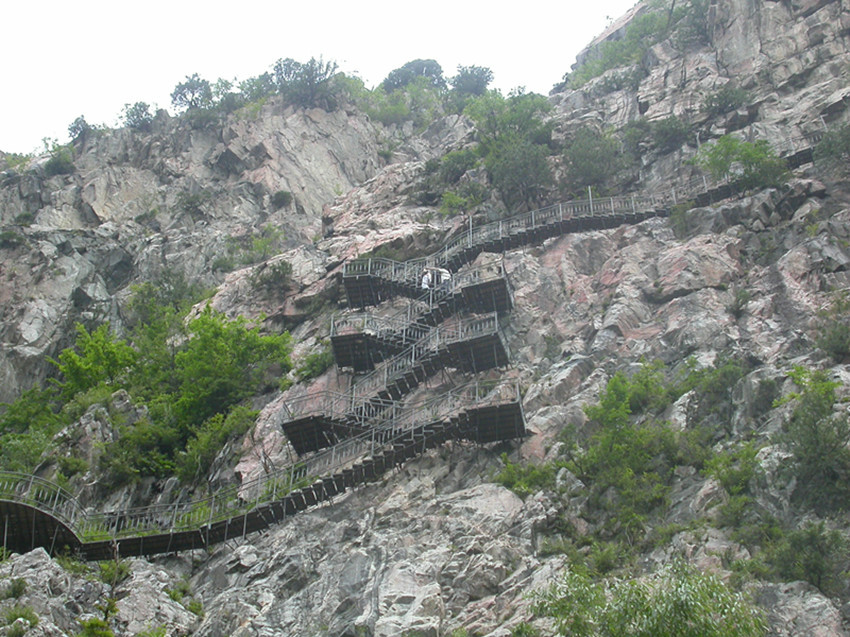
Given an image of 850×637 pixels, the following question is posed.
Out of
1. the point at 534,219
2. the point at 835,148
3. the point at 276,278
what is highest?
the point at 835,148

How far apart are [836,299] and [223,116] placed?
45.7 m

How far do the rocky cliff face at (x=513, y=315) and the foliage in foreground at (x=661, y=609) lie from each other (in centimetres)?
193

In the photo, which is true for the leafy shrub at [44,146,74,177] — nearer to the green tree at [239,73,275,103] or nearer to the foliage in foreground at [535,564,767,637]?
the green tree at [239,73,275,103]

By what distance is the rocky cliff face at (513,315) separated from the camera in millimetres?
17969

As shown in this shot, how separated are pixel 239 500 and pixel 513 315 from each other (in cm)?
1044

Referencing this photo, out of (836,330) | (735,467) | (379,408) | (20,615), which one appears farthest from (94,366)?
(836,330)

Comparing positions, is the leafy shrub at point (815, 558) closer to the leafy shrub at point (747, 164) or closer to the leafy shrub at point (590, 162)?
the leafy shrub at point (747, 164)

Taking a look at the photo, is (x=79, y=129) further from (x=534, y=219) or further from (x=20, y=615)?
(x=20, y=615)

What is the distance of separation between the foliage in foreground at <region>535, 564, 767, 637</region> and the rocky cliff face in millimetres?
1928

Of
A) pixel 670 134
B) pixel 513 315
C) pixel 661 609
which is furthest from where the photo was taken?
pixel 670 134

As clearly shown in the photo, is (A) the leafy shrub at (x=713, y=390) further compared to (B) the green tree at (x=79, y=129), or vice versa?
(B) the green tree at (x=79, y=129)

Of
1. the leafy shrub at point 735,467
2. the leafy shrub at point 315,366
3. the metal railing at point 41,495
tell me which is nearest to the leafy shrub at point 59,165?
the leafy shrub at point 315,366

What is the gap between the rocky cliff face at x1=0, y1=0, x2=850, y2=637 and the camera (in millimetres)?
17969

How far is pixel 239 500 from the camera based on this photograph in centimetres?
2427
